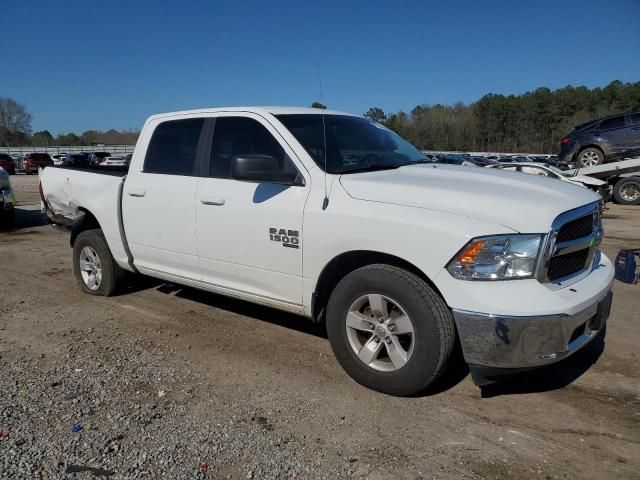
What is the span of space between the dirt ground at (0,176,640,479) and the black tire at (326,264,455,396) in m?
0.14

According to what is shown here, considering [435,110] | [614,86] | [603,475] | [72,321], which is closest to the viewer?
[603,475]

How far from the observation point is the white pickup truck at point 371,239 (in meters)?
2.96

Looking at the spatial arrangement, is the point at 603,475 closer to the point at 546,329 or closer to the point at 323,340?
the point at 546,329

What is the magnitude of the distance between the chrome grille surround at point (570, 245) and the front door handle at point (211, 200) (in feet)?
7.96

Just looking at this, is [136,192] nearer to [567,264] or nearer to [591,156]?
[567,264]

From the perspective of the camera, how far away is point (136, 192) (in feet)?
16.1

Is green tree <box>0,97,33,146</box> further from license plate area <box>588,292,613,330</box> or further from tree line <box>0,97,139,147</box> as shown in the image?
license plate area <box>588,292,613,330</box>

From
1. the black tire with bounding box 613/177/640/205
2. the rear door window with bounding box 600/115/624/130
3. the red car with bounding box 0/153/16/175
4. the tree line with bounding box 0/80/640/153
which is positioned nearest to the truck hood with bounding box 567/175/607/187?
the black tire with bounding box 613/177/640/205

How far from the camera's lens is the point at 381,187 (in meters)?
3.43

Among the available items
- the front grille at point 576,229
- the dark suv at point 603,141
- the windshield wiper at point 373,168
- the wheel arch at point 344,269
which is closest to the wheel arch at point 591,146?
the dark suv at point 603,141

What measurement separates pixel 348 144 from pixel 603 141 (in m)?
14.9

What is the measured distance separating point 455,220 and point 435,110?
4107 inches

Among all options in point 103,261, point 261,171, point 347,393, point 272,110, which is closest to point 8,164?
point 103,261

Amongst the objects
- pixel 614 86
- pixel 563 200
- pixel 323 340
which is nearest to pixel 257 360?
pixel 323 340
